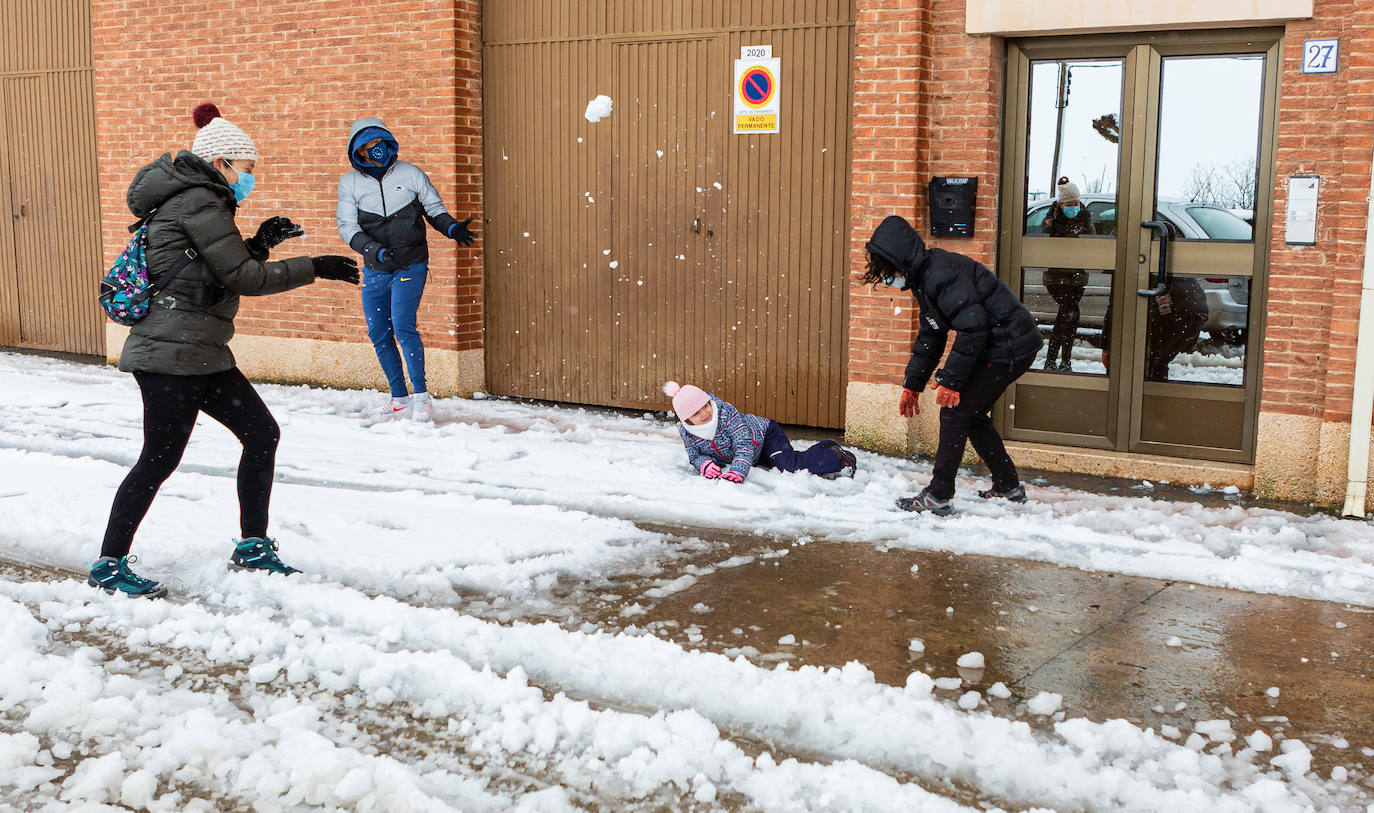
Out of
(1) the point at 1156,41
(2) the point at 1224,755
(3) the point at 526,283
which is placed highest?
(1) the point at 1156,41

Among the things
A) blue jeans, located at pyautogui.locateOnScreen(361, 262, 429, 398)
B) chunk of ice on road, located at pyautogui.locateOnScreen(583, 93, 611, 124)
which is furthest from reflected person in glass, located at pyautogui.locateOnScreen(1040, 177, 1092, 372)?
blue jeans, located at pyautogui.locateOnScreen(361, 262, 429, 398)

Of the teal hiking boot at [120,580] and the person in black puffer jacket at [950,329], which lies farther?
the person in black puffer jacket at [950,329]

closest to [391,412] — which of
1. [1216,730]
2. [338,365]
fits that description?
[338,365]

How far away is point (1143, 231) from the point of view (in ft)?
24.7

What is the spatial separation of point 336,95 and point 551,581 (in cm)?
607

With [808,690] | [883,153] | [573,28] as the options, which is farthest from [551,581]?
[573,28]

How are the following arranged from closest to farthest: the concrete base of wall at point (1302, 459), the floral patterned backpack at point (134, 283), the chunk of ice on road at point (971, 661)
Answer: the chunk of ice on road at point (971, 661) < the floral patterned backpack at point (134, 283) < the concrete base of wall at point (1302, 459)

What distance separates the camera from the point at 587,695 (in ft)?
14.0

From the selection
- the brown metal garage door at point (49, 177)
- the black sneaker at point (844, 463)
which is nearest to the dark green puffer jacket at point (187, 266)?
the black sneaker at point (844, 463)

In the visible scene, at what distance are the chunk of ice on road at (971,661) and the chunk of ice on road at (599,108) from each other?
5731 millimetres

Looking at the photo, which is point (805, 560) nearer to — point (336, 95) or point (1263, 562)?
point (1263, 562)

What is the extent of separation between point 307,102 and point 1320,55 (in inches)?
283

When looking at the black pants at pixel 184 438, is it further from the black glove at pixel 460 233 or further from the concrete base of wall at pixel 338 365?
the concrete base of wall at pixel 338 365

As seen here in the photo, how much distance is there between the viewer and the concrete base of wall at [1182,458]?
6895 millimetres
